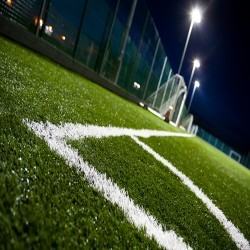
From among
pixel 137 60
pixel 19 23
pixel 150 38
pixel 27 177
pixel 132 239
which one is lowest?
pixel 132 239

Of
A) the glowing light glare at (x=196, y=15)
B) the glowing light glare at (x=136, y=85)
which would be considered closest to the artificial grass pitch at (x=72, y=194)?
the glowing light glare at (x=136, y=85)

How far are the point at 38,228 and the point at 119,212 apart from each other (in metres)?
0.55

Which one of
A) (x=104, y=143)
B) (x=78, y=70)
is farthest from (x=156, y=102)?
(x=104, y=143)

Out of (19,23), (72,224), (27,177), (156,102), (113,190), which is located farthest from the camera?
(156,102)

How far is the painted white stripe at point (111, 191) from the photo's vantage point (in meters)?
1.47

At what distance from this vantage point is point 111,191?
1.62 metres

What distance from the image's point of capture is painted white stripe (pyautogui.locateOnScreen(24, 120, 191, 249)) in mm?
1468

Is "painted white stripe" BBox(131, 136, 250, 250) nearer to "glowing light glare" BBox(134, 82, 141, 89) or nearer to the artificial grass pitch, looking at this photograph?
the artificial grass pitch

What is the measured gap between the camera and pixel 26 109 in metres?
2.12

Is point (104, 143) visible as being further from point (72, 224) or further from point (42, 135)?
point (72, 224)

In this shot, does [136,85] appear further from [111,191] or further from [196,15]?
[111,191]

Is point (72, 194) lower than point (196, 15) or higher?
lower

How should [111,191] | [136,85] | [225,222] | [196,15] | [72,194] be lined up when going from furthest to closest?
1. [196,15]
2. [136,85]
3. [225,222]
4. [111,191]
5. [72,194]

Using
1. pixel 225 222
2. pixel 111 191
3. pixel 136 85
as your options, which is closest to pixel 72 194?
pixel 111 191
